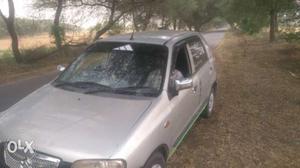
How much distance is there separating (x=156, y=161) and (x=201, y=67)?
8.37 ft

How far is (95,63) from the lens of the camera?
4.57m

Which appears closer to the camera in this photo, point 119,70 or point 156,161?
point 156,161

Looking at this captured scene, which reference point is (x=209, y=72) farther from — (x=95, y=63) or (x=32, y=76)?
(x=32, y=76)

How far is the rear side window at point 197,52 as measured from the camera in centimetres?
534

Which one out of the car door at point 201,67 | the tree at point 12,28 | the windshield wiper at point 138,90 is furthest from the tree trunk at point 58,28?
the windshield wiper at point 138,90

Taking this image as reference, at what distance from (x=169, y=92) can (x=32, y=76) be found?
9.34 m

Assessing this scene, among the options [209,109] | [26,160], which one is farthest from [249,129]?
[26,160]

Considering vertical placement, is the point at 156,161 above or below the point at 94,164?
below

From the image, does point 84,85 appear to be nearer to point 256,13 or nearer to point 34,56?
point 34,56

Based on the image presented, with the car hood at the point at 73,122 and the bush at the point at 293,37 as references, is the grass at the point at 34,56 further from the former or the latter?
the bush at the point at 293,37

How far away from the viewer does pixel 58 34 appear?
17.0 m

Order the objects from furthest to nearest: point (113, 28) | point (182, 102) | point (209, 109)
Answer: point (113, 28), point (209, 109), point (182, 102)

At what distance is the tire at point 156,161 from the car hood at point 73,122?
0.40 m

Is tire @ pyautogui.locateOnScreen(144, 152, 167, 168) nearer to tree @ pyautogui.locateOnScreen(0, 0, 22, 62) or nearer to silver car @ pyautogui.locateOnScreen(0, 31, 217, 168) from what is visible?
silver car @ pyautogui.locateOnScreen(0, 31, 217, 168)
